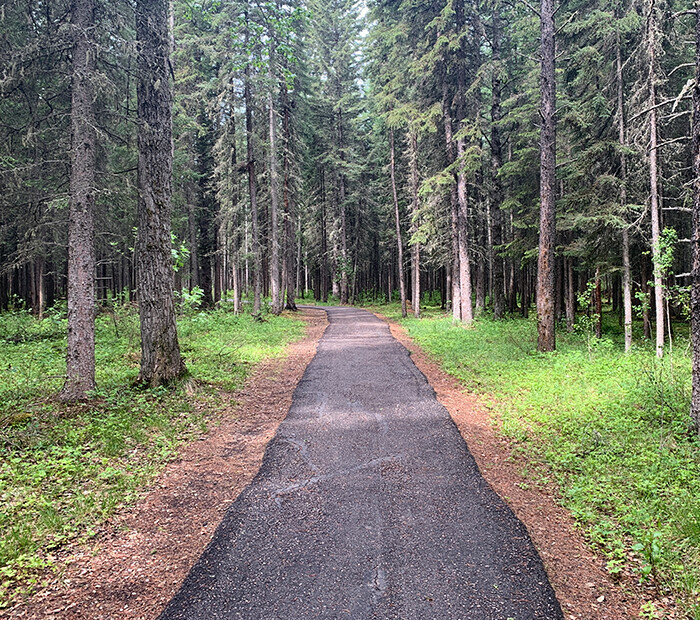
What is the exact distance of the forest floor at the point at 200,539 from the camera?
9.89 feet

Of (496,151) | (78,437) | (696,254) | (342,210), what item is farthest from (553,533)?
(342,210)

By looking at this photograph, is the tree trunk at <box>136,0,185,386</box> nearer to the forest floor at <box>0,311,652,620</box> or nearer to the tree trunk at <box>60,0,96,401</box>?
the tree trunk at <box>60,0,96,401</box>

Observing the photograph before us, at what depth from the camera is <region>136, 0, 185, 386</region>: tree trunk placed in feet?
25.7

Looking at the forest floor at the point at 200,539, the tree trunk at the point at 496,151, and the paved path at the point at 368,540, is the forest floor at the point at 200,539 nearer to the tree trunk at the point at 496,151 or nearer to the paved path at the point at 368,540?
the paved path at the point at 368,540

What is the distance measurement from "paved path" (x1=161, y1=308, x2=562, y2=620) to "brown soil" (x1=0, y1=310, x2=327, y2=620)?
0.20 meters

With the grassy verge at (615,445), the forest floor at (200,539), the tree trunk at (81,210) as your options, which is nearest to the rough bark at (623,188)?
the grassy verge at (615,445)

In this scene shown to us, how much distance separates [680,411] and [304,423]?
18.2 feet

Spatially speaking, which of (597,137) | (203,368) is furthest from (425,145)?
(203,368)

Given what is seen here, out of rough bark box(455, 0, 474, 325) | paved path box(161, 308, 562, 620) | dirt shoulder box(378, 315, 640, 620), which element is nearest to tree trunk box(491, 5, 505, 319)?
rough bark box(455, 0, 474, 325)

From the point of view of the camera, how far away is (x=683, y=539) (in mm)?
3549

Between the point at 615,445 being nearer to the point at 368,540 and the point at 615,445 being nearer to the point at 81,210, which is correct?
the point at 368,540

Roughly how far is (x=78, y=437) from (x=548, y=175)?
11.9m

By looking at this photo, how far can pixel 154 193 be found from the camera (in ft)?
25.8

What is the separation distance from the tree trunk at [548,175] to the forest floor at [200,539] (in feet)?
19.7
